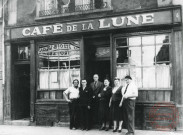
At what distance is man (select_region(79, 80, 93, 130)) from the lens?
31.4ft

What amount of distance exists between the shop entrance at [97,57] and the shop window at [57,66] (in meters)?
0.37

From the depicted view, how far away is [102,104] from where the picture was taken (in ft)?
30.7

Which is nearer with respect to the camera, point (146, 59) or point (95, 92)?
point (146, 59)

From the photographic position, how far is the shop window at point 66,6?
33.9 ft

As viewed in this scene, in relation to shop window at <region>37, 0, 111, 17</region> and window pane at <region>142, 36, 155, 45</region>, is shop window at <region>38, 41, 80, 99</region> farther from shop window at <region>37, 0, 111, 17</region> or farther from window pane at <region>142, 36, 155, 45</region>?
window pane at <region>142, 36, 155, 45</region>

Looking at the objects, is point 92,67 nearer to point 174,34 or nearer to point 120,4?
point 120,4

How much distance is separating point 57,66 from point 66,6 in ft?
7.72

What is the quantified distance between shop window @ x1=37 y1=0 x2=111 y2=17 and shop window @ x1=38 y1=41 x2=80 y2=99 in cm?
124

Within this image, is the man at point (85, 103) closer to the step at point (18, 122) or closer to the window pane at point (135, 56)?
the window pane at point (135, 56)

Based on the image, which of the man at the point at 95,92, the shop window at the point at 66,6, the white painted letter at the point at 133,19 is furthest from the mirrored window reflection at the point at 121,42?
the man at the point at 95,92

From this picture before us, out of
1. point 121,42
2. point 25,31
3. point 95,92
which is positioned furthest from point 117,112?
point 25,31

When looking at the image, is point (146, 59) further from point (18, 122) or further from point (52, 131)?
point (18, 122)

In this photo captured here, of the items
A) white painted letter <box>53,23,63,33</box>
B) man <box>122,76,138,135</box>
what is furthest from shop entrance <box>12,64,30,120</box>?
man <box>122,76,138,135</box>

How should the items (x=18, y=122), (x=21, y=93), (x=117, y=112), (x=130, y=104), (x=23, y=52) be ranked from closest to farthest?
1. (x=130, y=104)
2. (x=117, y=112)
3. (x=18, y=122)
4. (x=23, y=52)
5. (x=21, y=93)
